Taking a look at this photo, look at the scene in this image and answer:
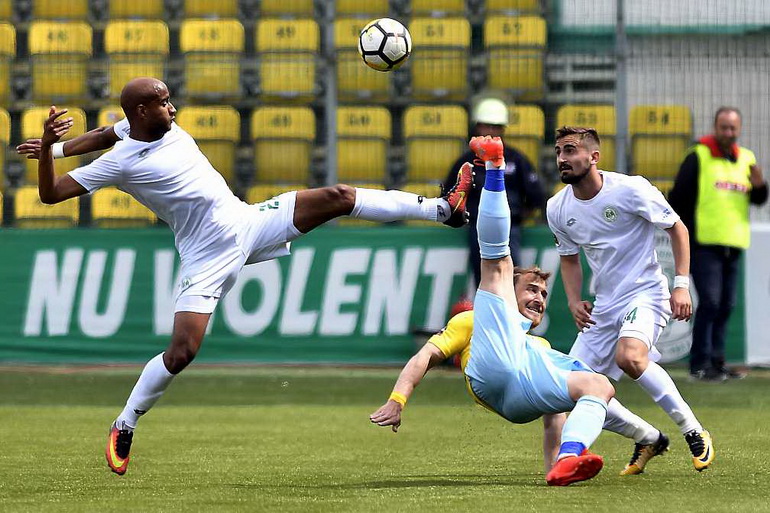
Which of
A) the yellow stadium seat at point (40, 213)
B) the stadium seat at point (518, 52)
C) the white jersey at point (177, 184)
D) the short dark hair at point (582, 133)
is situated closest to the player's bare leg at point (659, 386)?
the short dark hair at point (582, 133)

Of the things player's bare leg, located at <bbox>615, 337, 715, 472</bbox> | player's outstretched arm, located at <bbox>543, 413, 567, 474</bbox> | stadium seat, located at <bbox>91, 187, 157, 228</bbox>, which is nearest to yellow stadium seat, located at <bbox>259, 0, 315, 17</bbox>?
stadium seat, located at <bbox>91, 187, 157, 228</bbox>

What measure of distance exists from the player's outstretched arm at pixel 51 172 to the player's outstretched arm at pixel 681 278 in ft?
9.60

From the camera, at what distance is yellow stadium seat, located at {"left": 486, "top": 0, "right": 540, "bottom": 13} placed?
1347cm

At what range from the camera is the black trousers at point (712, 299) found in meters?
11.3

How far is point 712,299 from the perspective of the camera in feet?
36.8

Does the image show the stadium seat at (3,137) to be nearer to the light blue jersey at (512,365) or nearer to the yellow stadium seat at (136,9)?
the yellow stadium seat at (136,9)

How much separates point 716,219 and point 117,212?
18.4ft

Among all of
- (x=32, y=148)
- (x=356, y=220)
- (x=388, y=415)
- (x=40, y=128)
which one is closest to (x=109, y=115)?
(x=40, y=128)

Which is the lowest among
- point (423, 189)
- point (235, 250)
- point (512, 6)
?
point (235, 250)

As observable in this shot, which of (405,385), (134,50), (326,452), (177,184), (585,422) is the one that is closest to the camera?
(585,422)

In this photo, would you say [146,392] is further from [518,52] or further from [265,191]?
[518,52]

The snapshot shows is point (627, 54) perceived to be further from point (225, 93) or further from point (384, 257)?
point (225, 93)

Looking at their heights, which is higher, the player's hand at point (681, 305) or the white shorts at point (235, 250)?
the white shorts at point (235, 250)

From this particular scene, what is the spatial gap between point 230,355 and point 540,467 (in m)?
6.13
